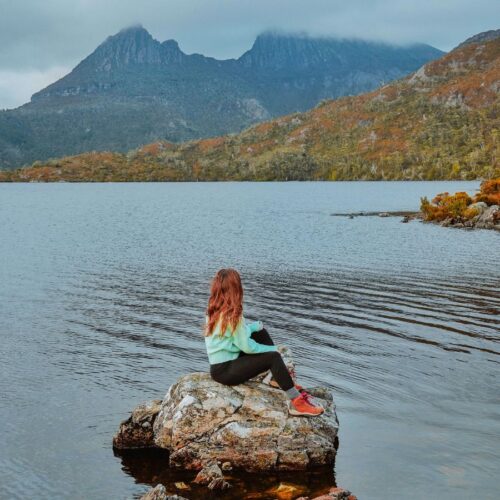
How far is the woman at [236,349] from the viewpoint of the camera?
13633mm

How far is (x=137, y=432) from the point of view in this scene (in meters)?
14.4

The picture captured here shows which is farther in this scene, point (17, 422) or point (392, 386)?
point (392, 386)

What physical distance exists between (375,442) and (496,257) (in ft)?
129

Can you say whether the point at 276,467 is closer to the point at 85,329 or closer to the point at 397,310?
the point at 85,329

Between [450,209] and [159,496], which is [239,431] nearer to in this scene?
[159,496]

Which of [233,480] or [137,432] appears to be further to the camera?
[137,432]

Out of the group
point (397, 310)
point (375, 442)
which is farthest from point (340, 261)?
point (375, 442)

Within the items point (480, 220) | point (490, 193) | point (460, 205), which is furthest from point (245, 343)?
point (490, 193)

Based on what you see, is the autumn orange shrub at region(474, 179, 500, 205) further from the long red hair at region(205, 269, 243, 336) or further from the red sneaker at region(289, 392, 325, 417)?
the long red hair at region(205, 269, 243, 336)

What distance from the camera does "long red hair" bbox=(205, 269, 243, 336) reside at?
1361 centimetres

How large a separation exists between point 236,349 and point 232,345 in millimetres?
131

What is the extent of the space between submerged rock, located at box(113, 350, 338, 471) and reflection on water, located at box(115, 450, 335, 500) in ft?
0.80

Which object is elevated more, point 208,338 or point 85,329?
point 208,338

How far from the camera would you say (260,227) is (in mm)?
83938
